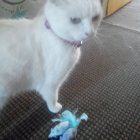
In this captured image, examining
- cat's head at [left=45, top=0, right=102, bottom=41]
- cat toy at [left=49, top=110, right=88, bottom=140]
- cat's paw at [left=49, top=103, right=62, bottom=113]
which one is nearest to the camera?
cat's head at [left=45, top=0, right=102, bottom=41]

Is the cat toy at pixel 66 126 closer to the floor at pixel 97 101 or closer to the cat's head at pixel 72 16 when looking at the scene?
the floor at pixel 97 101

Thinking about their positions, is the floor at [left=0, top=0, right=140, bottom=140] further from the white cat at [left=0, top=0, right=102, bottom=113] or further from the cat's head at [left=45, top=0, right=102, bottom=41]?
the cat's head at [left=45, top=0, right=102, bottom=41]

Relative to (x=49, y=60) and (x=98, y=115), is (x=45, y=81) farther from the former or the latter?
(x=98, y=115)

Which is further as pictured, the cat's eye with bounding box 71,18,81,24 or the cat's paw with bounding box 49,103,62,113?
the cat's paw with bounding box 49,103,62,113

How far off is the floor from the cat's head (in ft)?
1.38

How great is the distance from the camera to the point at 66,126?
91 cm

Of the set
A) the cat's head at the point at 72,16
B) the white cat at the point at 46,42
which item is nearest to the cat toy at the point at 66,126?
the white cat at the point at 46,42

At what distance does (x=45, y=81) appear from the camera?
0.88 metres

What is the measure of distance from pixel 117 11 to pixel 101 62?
95 cm

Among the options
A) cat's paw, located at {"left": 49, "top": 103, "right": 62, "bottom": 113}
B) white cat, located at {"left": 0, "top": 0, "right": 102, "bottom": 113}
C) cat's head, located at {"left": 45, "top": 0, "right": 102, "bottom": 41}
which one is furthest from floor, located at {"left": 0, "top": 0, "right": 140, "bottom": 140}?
cat's head, located at {"left": 45, "top": 0, "right": 102, "bottom": 41}

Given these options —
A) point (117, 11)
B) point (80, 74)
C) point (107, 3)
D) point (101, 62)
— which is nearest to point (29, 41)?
point (80, 74)

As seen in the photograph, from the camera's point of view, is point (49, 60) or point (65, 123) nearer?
point (49, 60)

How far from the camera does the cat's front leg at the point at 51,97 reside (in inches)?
35.8

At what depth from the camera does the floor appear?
93 centimetres
